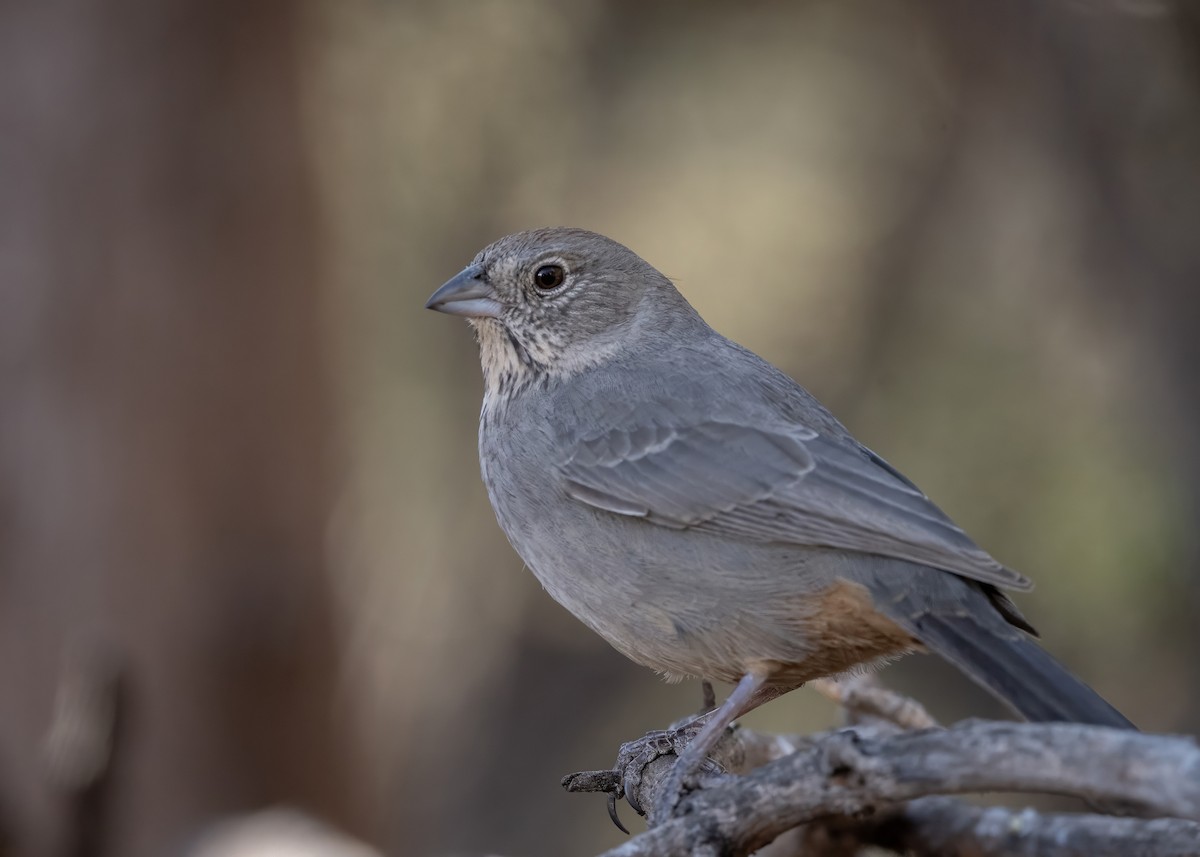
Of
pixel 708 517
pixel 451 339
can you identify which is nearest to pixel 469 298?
pixel 708 517

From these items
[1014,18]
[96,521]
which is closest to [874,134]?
[1014,18]

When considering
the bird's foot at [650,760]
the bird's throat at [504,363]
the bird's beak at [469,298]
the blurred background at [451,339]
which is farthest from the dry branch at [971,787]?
the blurred background at [451,339]

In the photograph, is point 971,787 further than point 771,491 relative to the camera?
No

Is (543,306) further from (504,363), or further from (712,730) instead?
(712,730)

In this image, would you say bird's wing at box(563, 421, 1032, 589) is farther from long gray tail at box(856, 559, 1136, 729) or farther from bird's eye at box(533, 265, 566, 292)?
bird's eye at box(533, 265, 566, 292)

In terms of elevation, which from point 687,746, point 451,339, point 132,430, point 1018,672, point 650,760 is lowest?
point 650,760

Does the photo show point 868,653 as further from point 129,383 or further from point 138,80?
point 138,80

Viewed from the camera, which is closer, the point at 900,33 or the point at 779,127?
the point at 900,33

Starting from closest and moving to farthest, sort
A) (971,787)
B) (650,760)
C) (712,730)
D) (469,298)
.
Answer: (971,787) < (712,730) < (650,760) < (469,298)
